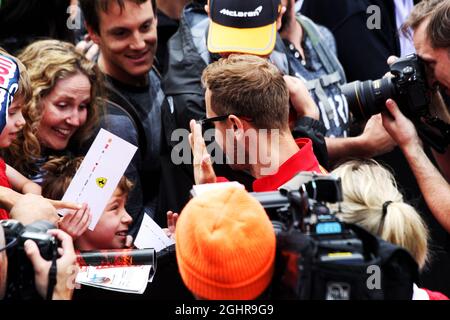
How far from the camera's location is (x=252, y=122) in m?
2.97

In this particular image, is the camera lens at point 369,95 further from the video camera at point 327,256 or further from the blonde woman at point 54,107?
the video camera at point 327,256

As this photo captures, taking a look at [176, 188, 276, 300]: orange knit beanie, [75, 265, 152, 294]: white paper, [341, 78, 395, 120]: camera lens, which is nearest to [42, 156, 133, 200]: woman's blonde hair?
[75, 265, 152, 294]: white paper

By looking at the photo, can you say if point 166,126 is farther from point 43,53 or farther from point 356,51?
point 356,51

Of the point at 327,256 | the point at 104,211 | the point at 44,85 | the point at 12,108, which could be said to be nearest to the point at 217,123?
the point at 104,211

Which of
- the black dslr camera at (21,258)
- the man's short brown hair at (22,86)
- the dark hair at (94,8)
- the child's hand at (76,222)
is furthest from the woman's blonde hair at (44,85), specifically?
the black dslr camera at (21,258)

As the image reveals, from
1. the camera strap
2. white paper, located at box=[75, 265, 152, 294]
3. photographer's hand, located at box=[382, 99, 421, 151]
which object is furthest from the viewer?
photographer's hand, located at box=[382, 99, 421, 151]

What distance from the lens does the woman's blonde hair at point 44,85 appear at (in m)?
3.31

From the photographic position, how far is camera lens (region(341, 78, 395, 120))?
327 cm

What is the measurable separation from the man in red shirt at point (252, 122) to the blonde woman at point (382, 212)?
1.42 ft

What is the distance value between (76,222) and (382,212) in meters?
1.13

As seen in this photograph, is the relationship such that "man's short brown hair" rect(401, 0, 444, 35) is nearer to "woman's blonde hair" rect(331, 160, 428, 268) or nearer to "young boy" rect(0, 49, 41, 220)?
"woman's blonde hair" rect(331, 160, 428, 268)

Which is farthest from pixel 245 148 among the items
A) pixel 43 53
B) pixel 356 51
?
pixel 356 51

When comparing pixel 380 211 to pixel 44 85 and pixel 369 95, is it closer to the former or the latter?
pixel 369 95

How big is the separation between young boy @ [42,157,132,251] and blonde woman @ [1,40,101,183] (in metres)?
0.08
